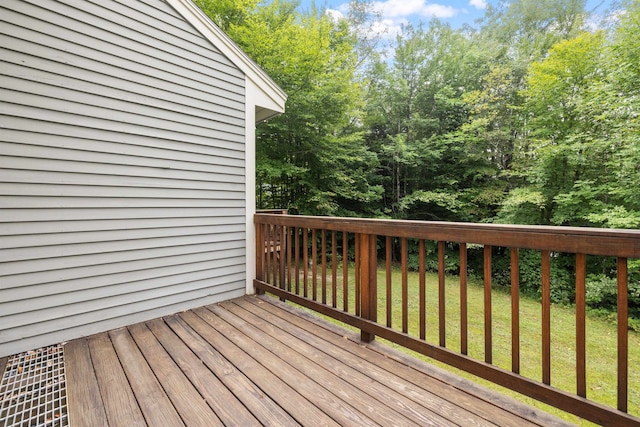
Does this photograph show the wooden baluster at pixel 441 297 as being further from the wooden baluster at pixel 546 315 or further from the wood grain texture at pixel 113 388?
the wood grain texture at pixel 113 388

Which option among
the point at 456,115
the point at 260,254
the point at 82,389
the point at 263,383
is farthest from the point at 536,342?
the point at 456,115

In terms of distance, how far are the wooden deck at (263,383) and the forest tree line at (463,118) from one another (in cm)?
490

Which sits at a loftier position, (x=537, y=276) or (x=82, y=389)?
(x=82, y=389)

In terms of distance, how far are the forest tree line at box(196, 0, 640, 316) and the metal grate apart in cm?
507

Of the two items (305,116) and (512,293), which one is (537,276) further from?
(512,293)

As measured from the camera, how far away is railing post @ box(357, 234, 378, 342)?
203cm

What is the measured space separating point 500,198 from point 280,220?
7.56 metres

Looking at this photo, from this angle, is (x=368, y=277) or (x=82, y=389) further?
(x=368, y=277)

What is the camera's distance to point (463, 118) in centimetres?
871

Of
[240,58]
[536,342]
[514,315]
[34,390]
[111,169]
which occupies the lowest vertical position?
[536,342]

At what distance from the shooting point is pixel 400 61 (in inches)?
367

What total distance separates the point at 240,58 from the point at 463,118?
7.78 m

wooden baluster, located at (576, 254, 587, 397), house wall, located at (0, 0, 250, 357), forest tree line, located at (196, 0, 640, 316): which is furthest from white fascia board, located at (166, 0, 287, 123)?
wooden baluster, located at (576, 254, 587, 397)

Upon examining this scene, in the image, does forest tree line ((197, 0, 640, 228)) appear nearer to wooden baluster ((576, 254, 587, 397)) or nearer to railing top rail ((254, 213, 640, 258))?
railing top rail ((254, 213, 640, 258))
